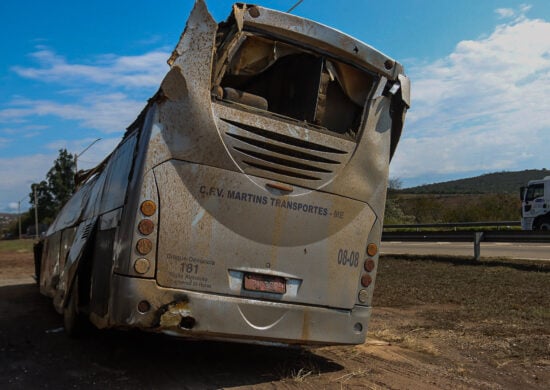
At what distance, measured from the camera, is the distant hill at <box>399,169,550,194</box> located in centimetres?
8194

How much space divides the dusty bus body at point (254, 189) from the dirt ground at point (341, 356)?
60 centimetres

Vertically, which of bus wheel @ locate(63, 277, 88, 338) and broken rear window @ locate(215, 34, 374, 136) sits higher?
broken rear window @ locate(215, 34, 374, 136)

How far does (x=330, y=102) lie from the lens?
19.9ft

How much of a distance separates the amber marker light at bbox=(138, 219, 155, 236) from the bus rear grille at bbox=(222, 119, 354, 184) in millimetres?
1011

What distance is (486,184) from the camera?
91.1 metres

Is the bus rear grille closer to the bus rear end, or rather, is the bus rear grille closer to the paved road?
the bus rear end

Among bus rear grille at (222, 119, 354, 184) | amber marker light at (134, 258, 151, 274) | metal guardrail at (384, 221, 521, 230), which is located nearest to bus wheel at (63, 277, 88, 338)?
amber marker light at (134, 258, 151, 274)

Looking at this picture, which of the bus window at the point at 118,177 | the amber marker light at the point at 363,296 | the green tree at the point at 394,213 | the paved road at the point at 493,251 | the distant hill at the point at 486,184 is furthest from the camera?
the distant hill at the point at 486,184

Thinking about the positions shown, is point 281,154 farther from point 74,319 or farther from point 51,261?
point 51,261

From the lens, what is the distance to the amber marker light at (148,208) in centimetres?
488

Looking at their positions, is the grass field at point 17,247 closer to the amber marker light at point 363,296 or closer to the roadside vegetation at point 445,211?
the roadside vegetation at point 445,211

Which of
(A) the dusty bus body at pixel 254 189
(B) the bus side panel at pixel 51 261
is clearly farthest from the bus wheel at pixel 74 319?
(B) the bus side panel at pixel 51 261

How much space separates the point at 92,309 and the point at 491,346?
15.4 ft

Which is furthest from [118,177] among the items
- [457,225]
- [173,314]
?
[457,225]
